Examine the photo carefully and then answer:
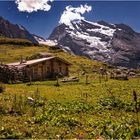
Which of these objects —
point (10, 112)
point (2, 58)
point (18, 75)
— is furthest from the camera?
point (2, 58)

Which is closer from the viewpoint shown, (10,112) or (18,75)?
(10,112)

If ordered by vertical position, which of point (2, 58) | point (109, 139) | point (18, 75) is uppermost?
point (2, 58)

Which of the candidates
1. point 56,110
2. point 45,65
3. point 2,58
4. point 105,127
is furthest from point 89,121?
point 2,58

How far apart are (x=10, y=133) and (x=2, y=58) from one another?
4859 inches

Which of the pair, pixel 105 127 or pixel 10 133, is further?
pixel 105 127

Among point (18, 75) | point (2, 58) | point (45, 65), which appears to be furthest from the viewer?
point (2, 58)

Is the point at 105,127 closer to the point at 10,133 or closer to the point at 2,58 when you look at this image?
the point at 10,133

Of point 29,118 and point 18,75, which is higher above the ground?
point 18,75

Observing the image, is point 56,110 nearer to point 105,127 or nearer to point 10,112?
point 10,112

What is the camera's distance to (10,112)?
85.7 feet

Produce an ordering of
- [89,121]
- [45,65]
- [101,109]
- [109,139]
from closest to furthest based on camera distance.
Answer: [109,139]
[89,121]
[101,109]
[45,65]

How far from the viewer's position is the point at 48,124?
73.5 ft

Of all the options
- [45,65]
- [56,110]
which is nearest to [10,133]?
[56,110]

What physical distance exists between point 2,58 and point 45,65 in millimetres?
66835
